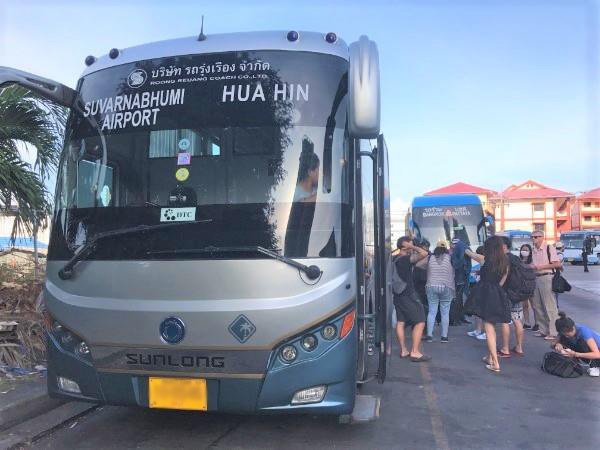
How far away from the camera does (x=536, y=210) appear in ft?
217

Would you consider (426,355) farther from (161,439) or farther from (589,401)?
(161,439)

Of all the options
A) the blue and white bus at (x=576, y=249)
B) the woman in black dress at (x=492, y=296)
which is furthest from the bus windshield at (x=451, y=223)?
the blue and white bus at (x=576, y=249)

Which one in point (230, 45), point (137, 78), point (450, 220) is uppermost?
point (230, 45)

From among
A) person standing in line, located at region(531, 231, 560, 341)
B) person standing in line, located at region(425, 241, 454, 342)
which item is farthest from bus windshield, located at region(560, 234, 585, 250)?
person standing in line, located at region(425, 241, 454, 342)

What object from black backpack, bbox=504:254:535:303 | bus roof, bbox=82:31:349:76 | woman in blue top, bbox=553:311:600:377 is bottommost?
woman in blue top, bbox=553:311:600:377

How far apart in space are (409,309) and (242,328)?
13.2ft

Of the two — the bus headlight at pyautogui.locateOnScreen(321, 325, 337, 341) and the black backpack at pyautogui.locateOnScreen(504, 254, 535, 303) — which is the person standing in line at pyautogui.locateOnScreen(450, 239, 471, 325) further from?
the bus headlight at pyautogui.locateOnScreen(321, 325, 337, 341)

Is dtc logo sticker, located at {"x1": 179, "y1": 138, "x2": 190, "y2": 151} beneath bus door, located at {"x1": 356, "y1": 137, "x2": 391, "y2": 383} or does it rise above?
above

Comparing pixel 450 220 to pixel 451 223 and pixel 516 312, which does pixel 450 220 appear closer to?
pixel 451 223

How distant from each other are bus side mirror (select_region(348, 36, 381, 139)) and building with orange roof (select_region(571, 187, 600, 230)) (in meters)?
70.4

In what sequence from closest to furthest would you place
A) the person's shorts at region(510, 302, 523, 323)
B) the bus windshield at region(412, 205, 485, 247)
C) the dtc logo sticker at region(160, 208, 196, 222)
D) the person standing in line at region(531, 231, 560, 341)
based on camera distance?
the dtc logo sticker at region(160, 208, 196, 222) → the person's shorts at region(510, 302, 523, 323) → the person standing in line at region(531, 231, 560, 341) → the bus windshield at region(412, 205, 485, 247)

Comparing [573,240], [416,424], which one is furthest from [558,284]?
[573,240]

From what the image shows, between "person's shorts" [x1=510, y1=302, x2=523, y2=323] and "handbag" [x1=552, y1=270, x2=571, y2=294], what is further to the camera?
"handbag" [x1=552, y1=270, x2=571, y2=294]

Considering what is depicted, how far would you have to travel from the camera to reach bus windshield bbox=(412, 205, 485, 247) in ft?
53.2
